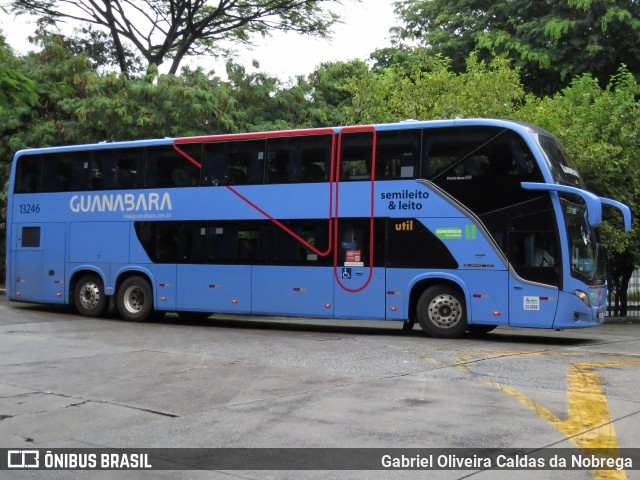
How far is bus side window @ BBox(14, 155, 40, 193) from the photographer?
20.5 meters

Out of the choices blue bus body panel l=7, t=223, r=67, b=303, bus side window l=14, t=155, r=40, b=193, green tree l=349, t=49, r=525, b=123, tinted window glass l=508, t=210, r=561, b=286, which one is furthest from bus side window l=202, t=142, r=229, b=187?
green tree l=349, t=49, r=525, b=123

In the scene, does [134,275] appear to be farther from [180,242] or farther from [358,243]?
[358,243]

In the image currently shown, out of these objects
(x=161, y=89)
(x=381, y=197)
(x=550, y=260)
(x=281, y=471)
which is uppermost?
(x=161, y=89)

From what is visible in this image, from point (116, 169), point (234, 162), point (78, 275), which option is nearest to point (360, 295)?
point (234, 162)

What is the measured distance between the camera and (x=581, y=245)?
48.1 ft

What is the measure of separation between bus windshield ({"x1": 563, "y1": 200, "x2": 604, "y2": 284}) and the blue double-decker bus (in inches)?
1.5

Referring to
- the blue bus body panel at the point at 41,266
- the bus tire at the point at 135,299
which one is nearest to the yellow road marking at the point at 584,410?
the bus tire at the point at 135,299

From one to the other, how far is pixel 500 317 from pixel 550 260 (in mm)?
1347

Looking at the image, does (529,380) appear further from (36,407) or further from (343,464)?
(36,407)

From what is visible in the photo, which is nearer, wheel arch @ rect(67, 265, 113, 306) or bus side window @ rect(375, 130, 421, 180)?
bus side window @ rect(375, 130, 421, 180)

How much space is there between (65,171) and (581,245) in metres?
12.2

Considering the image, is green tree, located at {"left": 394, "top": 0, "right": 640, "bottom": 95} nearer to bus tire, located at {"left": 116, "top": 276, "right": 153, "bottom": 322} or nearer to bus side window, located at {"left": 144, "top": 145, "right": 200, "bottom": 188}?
bus side window, located at {"left": 144, "top": 145, "right": 200, "bottom": 188}

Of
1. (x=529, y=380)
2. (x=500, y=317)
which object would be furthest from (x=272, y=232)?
(x=529, y=380)

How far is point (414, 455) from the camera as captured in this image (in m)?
6.36
